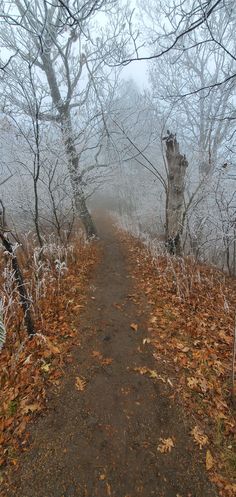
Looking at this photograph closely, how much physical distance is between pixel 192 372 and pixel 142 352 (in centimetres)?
73

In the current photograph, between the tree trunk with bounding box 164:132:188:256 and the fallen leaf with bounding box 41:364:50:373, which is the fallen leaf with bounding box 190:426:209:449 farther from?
the tree trunk with bounding box 164:132:188:256

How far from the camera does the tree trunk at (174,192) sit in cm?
674

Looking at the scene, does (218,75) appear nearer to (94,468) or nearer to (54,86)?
(54,86)

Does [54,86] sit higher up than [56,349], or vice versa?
[54,86]

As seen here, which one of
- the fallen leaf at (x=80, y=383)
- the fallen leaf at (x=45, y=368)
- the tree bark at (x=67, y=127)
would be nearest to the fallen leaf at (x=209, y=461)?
the fallen leaf at (x=80, y=383)

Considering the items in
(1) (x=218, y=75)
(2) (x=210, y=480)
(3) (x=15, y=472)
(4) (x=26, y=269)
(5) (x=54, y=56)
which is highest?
(5) (x=54, y=56)

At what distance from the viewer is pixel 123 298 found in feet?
16.6

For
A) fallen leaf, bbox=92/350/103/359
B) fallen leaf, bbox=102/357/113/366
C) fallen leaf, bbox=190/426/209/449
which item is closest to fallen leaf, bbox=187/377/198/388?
fallen leaf, bbox=190/426/209/449

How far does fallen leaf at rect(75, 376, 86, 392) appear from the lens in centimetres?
288

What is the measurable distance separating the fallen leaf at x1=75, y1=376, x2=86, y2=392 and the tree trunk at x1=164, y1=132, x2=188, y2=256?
452 centimetres

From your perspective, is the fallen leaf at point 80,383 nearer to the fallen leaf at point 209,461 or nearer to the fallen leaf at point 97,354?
the fallen leaf at point 97,354

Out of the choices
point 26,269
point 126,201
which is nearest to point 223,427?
point 26,269

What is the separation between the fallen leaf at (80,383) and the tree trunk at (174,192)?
4.52 m

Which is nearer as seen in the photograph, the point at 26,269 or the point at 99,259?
the point at 26,269
